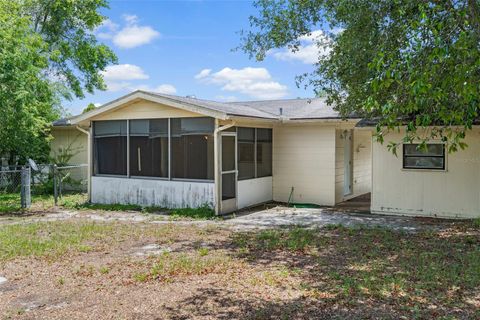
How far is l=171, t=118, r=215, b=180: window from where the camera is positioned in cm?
1059

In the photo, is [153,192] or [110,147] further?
[110,147]

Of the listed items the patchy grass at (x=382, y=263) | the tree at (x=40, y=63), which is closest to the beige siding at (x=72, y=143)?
the tree at (x=40, y=63)

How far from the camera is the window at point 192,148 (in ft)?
34.8

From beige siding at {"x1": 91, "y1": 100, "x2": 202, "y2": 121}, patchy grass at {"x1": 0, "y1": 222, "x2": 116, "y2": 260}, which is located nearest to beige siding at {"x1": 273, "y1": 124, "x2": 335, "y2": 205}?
beige siding at {"x1": 91, "y1": 100, "x2": 202, "y2": 121}

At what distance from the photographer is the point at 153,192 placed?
37.5 feet

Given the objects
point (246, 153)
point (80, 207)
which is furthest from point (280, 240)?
point (80, 207)

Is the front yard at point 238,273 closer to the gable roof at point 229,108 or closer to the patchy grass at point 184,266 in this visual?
the patchy grass at point 184,266

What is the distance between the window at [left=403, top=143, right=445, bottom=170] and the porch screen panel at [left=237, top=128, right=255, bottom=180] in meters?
3.90

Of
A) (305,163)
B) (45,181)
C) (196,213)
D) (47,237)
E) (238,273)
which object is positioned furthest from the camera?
(45,181)

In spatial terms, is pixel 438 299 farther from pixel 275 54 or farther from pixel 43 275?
pixel 275 54

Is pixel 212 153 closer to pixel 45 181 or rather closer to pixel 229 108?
pixel 229 108

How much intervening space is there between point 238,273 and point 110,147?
7649 millimetres

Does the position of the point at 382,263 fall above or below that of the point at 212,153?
below

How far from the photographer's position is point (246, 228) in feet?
29.5
